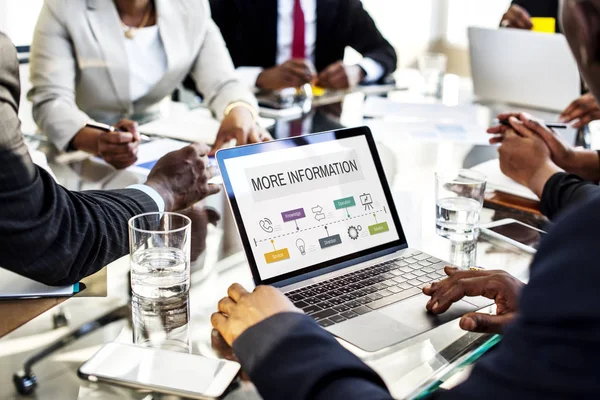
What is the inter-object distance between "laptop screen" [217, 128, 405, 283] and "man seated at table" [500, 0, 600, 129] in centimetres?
64

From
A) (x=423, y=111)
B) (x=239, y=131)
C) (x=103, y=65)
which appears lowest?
(x=423, y=111)

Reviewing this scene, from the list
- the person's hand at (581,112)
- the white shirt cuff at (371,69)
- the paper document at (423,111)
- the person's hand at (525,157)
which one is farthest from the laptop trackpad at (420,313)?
the white shirt cuff at (371,69)

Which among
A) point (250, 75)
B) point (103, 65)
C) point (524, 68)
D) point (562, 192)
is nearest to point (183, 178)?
point (562, 192)

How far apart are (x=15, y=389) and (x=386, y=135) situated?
4.67 ft

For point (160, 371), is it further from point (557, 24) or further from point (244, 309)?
point (557, 24)

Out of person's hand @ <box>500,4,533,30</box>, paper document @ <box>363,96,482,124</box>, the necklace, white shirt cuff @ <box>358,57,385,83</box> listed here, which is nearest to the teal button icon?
paper document @ <box>363,96,482,124</box>

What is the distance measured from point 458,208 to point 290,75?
129 cm

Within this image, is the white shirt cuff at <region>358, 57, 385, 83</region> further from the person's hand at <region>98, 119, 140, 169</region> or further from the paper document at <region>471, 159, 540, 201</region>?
the person's hand at <region>98, 119, 140, 169</region>

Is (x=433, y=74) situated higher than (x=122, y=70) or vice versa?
(x=122, y=70)

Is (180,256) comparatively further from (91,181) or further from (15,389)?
(91,181)

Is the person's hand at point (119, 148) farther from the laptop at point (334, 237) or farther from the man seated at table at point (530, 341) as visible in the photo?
the man seated at table at point (530, 341)

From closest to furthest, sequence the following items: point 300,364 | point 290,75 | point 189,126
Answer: point 300,364 → point 189,126 → point 290,75

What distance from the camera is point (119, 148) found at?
1.71 meters

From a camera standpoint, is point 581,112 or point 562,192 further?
point 581,112
